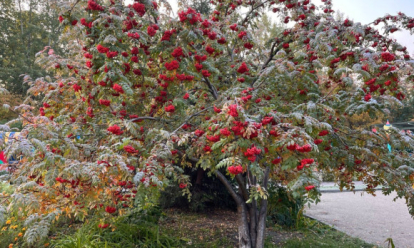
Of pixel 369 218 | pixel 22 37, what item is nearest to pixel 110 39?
pixel 369 218

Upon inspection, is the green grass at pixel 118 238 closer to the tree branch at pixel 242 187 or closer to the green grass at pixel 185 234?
the green grass at pixel 185 234

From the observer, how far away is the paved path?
220 inches

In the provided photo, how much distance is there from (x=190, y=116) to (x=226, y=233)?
7.95 ft

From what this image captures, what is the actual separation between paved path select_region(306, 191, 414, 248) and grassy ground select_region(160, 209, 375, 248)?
2.32ft

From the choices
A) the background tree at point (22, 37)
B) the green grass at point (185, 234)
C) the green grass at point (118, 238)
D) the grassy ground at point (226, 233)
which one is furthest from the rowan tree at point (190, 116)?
the background tree at point (22, 37)

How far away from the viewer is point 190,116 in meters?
3.58

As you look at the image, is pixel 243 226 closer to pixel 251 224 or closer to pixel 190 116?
pixel 251 224

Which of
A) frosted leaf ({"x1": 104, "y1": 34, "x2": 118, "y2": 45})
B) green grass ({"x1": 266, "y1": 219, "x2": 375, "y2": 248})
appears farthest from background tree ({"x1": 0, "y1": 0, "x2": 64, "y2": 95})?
green grass ({"x1": 266, "y1": 219, "x2": 375, "y2": 248})

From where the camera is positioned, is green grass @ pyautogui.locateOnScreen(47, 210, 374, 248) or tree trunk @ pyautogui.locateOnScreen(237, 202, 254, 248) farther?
green grass @ pyautogui.locateOnScreen(47, 210, 374, 248)

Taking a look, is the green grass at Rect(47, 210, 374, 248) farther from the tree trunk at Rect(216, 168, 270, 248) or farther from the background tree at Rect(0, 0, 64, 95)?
the background tree at Rect(0, 0, 64, 95)

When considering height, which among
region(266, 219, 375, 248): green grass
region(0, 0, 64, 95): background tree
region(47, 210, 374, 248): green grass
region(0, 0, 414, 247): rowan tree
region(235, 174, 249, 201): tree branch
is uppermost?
Answer: region(0, 0, 64, 95): background tree

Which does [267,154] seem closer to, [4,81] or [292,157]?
[292,157]

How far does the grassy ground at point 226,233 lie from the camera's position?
4.45 metres

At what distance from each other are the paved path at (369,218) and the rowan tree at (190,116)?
251 centimetres
